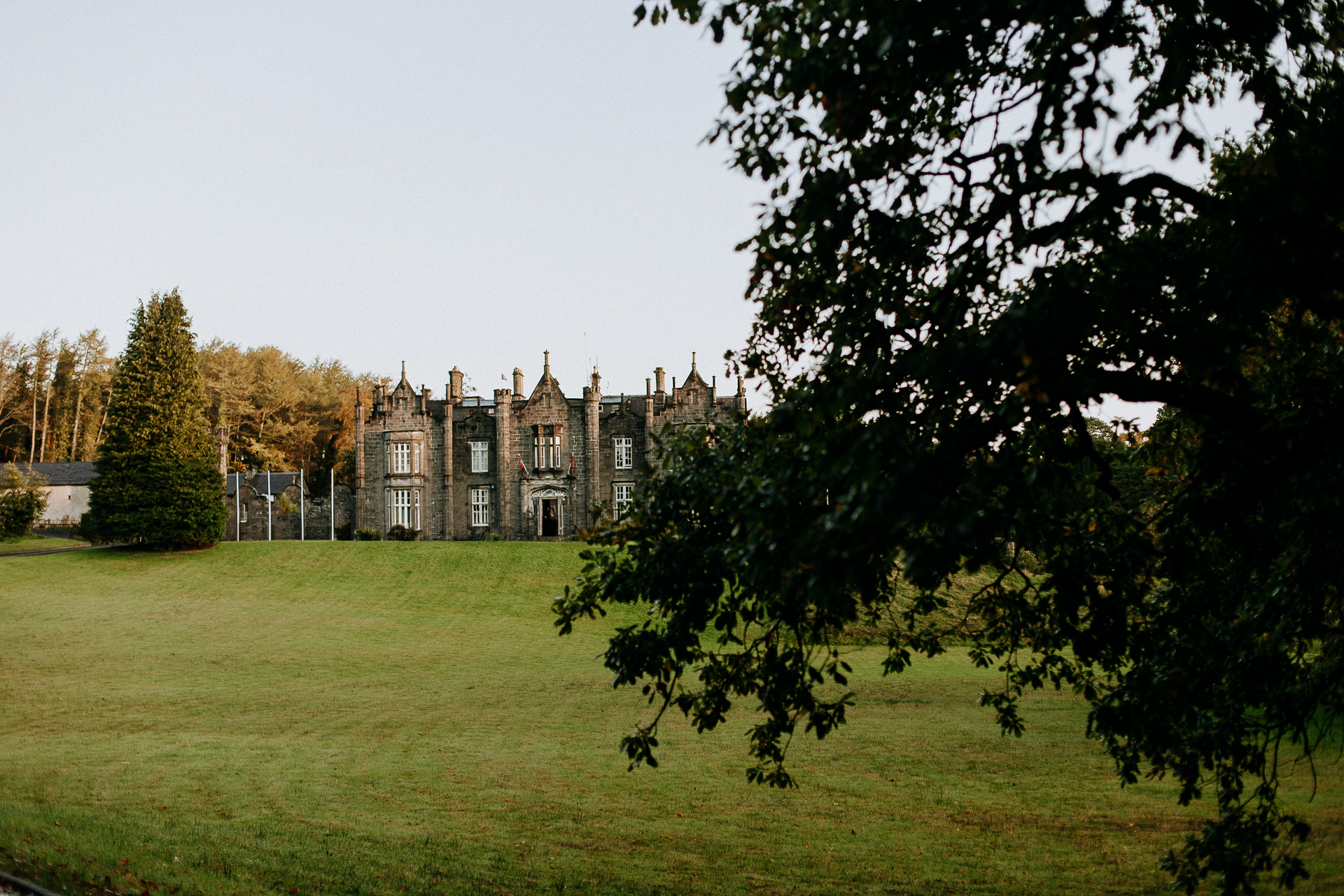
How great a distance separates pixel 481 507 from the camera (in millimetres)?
58500

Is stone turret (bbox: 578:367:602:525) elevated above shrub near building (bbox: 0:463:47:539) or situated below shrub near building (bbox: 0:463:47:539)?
above

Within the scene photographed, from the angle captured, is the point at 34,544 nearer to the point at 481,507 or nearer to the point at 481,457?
the point at 481,507

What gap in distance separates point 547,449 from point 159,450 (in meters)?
20.2

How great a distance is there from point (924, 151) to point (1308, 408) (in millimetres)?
3423

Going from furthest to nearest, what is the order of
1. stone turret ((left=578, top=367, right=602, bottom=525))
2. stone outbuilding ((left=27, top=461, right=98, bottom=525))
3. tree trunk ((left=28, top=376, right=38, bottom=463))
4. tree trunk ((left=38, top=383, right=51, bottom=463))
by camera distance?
tree trunk ((left=38, top=383, right=51, bottom=463)), tree trunk ((left=28, top=376, right=38, bottom=463)), stone outbuilding ((left=27, top=461, right=98, bottom=525)), stone turret ((left=578, top=367, right=602, bottom=525))

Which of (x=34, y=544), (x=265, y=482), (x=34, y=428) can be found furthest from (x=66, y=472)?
(x=34, y=544)

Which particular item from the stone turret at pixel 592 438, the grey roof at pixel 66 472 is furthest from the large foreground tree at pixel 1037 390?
the grey roof at pixel 66 472

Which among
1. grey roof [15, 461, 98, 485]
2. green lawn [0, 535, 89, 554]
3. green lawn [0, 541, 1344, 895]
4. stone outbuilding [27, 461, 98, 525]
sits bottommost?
green lawn [0, 541, 1344, 895]

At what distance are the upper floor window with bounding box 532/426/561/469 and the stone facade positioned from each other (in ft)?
0.18

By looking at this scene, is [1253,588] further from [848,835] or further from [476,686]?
[476,686]

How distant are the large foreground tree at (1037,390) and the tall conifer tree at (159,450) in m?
46.1

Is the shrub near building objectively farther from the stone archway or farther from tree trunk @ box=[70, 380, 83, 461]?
tree trunk @ box=[70, 380, 83, 461]

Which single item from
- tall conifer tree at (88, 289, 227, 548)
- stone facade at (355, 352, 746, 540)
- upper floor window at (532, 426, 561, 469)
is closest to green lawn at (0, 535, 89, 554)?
tall conifer tree at (88, 289, 227, 548)

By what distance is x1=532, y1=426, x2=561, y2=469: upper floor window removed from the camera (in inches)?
2285
